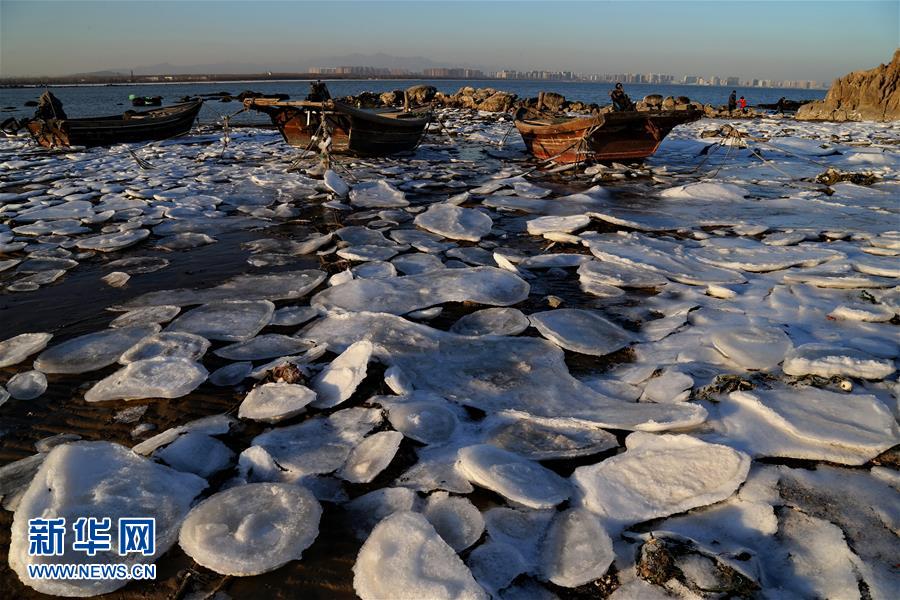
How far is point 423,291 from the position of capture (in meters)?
3.77

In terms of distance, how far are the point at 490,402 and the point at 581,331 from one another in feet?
3.20

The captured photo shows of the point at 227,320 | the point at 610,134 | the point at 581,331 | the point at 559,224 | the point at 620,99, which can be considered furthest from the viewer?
the point at 620,99

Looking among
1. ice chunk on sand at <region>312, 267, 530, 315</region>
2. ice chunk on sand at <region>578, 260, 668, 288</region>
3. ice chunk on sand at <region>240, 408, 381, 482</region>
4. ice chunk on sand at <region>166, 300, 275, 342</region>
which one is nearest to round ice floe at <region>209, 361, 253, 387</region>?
ice chunk on sand at <region>166, 300, 275, 342</region>

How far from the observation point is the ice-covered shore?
165cm

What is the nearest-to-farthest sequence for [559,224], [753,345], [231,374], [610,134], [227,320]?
[231,374] → [753,345] → [227,320] → [559,224] → [610,134]

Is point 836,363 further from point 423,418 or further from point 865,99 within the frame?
point 865,99

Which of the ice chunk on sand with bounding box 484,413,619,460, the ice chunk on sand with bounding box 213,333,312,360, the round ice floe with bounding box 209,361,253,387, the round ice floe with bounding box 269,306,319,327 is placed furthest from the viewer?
the round ice floe with bounding box 269,306,319,327

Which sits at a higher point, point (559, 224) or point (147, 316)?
point (559, 224)

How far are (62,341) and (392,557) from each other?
109 inches

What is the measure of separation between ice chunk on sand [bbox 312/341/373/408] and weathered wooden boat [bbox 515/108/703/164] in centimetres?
749

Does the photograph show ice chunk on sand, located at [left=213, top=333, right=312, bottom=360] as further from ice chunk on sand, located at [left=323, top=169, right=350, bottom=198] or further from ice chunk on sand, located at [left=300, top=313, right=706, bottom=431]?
ice chunk on sand, located at [left=323, top=169, right=350, bottom=198]

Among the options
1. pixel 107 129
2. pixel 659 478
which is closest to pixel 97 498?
pixel 659 478

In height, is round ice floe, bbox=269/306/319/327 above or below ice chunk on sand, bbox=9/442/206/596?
above

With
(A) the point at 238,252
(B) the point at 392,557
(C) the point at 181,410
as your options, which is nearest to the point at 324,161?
(A) the point at 238,252
